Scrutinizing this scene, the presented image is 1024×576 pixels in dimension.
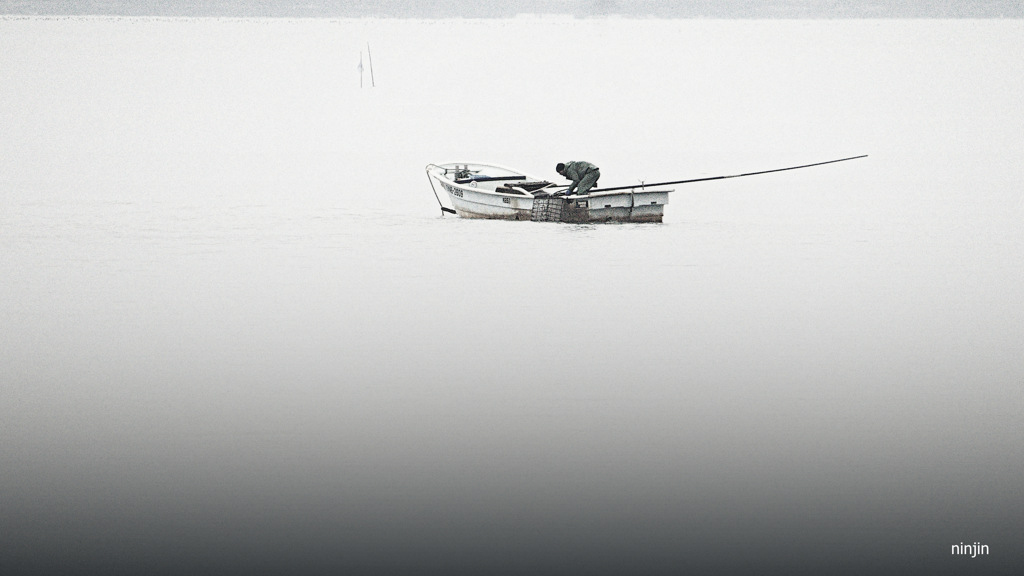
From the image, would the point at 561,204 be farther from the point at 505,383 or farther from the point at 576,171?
the point at 505,383

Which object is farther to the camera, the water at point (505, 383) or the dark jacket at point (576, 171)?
the dark jacket at point (576, 171)

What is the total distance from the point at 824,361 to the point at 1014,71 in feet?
309

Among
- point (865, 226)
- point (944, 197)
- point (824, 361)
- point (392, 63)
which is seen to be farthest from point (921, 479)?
point (392, 63)

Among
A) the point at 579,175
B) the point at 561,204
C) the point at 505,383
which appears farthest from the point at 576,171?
the point at 505,383

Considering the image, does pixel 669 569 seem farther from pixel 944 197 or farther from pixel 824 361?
pixel 944 197

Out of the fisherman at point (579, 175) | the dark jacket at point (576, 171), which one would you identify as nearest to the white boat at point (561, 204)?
the fisherman at point (579, 175)

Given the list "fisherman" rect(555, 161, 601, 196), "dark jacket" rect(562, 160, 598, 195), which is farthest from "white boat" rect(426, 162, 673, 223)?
"dark jacket" rect(562, 160, 598, 195)

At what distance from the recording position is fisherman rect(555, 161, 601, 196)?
2184 cm

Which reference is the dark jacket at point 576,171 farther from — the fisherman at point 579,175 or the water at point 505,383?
the water at point 505,383

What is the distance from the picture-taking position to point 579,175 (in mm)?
21922

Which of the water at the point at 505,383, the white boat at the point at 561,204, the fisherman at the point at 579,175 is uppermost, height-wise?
the fisherman at the point at 579,175

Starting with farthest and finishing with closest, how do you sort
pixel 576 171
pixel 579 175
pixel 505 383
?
pixel 579 175 → pixel 576 171 → pixel 505 383

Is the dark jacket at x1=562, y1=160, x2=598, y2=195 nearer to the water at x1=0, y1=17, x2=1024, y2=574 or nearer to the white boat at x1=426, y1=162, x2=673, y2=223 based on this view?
the white boat at x1=426, y1=162, x2=673, y2=223

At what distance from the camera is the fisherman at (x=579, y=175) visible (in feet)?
71.7
